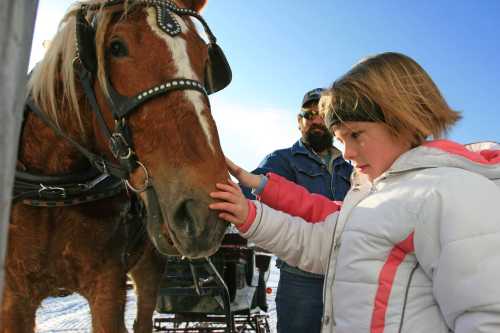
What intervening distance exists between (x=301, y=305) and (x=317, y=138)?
0.99 metres

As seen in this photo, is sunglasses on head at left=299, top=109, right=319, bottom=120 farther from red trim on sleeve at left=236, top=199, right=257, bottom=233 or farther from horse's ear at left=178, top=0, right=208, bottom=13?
red trim on sleeve at left=236, top=199, right=257, bottom=233

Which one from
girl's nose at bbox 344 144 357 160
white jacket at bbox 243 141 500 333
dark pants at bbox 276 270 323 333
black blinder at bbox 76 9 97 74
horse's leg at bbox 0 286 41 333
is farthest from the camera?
dark pants at bbox 276 270 323 333

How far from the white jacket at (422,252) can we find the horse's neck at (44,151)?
1162 mm

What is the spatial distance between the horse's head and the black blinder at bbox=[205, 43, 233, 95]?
0.18m

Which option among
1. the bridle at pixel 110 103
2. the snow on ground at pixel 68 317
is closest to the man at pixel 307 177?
the bridle at pixel 110 103

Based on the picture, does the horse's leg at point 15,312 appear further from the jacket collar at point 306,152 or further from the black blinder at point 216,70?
the jacket collar at point 306,152

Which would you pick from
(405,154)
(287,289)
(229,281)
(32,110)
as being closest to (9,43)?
(405,154)

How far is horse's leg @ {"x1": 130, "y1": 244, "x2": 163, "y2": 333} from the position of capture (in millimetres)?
2896

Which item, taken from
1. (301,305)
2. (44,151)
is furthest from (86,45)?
(301,305)

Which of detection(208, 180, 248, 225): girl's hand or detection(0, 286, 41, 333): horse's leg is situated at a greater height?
detection(208, 180, 248, 225): girl's hand

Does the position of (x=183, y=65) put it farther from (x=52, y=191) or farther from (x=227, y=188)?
(x=52, y=191)

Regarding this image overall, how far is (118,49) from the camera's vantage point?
5.07 ft

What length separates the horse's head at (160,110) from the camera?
130 cm

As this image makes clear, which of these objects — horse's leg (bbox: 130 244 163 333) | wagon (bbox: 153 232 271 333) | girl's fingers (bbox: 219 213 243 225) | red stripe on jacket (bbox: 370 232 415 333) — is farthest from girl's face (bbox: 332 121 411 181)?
wagon (bbox: 153 232 271 333)
